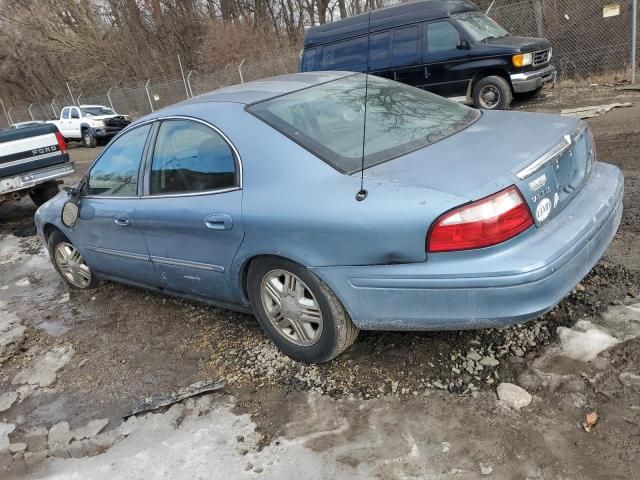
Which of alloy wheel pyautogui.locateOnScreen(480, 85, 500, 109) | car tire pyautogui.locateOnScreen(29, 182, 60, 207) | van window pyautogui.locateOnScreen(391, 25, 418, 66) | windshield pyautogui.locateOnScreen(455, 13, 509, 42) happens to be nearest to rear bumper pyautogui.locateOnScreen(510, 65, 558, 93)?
alloy wheel pyautogui.locateOnScreen(480, 85, 500, 109)

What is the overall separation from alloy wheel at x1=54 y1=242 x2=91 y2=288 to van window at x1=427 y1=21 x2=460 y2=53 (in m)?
8.23

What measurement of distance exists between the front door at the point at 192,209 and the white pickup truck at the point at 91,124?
60.8 ft

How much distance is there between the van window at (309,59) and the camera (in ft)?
39.8

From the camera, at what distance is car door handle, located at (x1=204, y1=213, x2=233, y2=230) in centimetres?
308

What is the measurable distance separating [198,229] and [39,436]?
1456mm

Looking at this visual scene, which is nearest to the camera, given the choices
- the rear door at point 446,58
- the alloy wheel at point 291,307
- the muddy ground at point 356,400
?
the muddy ground at point 356,400

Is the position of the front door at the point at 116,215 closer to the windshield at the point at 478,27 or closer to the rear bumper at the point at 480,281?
the rear bumper at the point at 480,281

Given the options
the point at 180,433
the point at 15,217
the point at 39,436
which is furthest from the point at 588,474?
the point at 15,217

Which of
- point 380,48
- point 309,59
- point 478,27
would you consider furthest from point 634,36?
point 309,59

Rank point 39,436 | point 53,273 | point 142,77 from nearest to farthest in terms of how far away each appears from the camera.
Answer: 1. point 39,436
2. point 53,273
3. point 142,77

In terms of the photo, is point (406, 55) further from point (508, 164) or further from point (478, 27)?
point (508, 164)

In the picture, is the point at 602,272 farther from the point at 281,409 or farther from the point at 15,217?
the point at 15,217

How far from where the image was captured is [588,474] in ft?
7.05

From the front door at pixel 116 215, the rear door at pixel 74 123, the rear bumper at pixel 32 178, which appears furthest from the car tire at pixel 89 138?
the front door at pixel 116 215
